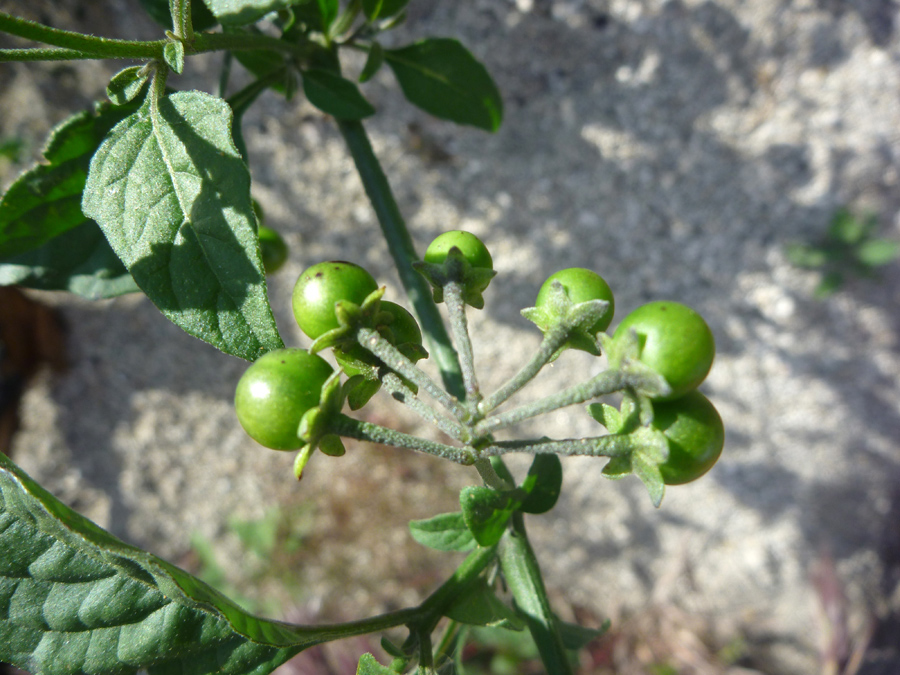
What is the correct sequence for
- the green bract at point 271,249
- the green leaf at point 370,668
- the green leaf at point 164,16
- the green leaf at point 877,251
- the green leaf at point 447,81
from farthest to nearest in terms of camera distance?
the green leaf at point 877,251 → the green bract at point 271,249 → the green leaf at point 447,81 → the green leaf at point 164,16 → the green leaf at point 370,668

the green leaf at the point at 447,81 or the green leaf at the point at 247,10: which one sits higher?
the green leaf at the point at 447,81

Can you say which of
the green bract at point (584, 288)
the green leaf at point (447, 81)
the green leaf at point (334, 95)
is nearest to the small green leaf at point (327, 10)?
the green leaf at point (334, 95)

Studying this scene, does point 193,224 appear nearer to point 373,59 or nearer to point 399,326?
point 399,326

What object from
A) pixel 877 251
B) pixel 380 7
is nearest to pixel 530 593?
pixel 380 7

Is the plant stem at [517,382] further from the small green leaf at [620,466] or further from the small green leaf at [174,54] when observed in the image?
the small green leaf at [174,54]

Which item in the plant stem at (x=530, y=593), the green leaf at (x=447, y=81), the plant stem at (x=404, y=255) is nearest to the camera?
the plant stem at (x=530, y=593)

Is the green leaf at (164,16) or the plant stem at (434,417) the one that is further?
the green leaf at (164,16)

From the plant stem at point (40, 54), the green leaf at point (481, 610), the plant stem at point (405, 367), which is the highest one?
the plant stem at point (40, 54)
